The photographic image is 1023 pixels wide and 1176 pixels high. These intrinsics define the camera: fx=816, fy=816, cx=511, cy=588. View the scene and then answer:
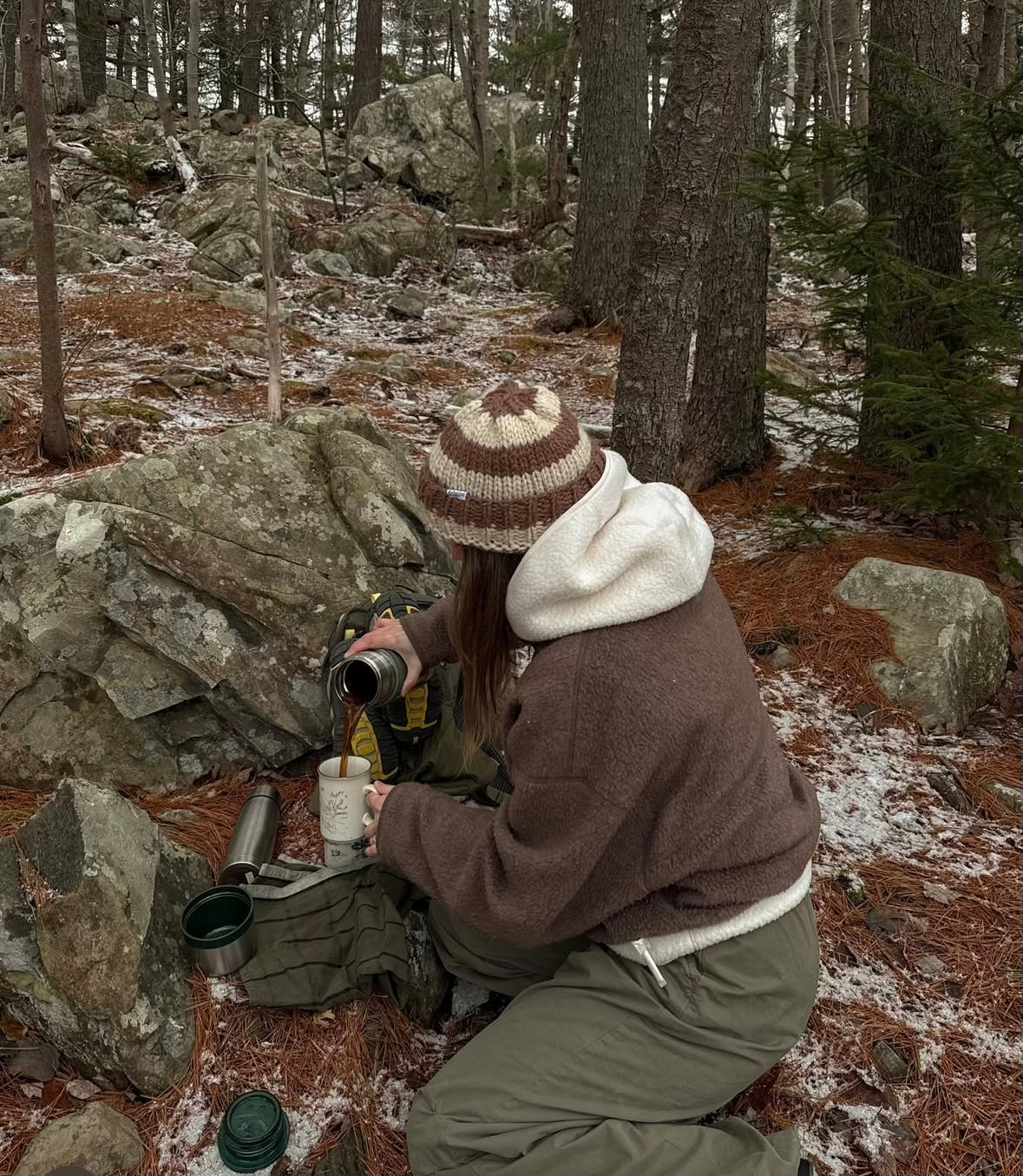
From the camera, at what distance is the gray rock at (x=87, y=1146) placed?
1882 mm

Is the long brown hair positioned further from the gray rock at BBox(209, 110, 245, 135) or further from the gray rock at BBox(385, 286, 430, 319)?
the gray rock at BBox(209, 110, 245, 135)

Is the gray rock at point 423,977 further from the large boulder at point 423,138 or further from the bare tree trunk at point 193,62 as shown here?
the bare tree trunk at point 193,62

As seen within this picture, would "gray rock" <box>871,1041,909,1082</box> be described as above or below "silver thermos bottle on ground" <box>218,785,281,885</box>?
below

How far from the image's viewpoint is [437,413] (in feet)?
21.2

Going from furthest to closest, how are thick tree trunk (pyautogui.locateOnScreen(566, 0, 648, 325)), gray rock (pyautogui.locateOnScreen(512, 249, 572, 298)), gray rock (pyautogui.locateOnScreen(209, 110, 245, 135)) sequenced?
gray rock (pyautogui.locateOnScreen(209, 110, 245, 135)) < gray rock (pyautogui.locateOnScreen(512, 249, 572, 298)) < thick tree trunk (pyautogui.locateOnScreen(566, 0, 648, 325))

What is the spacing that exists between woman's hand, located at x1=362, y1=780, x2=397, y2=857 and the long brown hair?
30cm

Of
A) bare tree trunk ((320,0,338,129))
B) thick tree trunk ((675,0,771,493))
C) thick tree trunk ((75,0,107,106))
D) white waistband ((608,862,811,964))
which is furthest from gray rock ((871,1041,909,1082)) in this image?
thick tree trunk ((75,0,107,106))

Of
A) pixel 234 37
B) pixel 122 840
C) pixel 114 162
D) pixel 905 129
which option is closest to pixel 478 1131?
pixel 122 840

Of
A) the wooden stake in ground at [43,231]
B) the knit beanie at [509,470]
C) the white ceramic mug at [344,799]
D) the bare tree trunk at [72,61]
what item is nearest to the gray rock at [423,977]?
the white ceramic mug at [344,799]

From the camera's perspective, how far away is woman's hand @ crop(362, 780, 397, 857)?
2127 mm

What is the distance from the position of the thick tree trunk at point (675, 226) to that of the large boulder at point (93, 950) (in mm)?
2863

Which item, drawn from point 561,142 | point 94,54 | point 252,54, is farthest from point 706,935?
point 94,54

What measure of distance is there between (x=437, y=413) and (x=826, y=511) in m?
3.05

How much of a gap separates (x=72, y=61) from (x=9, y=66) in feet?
16.3
